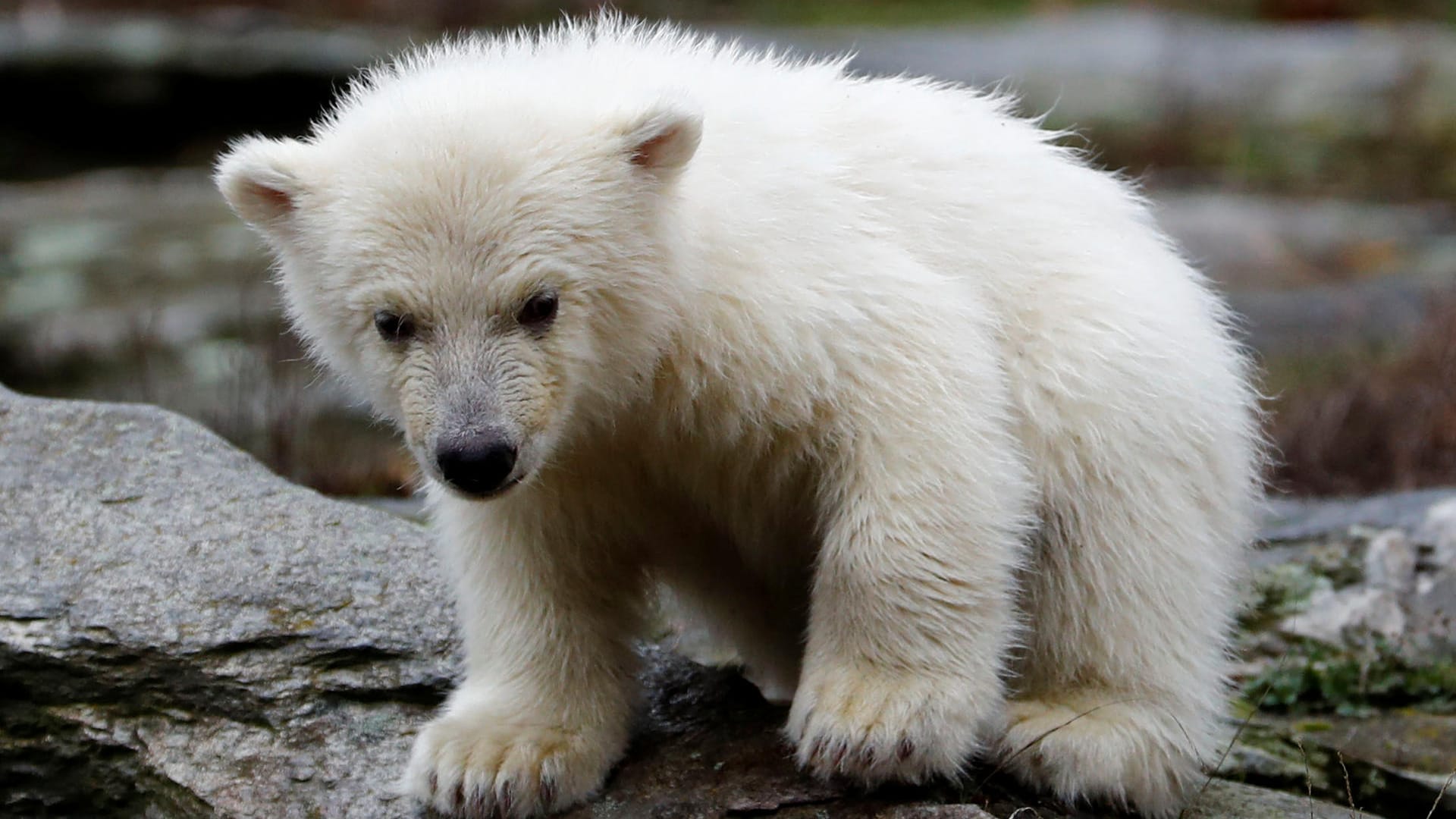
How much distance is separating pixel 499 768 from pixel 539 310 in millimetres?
1198

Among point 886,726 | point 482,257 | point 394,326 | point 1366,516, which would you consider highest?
point 482,257

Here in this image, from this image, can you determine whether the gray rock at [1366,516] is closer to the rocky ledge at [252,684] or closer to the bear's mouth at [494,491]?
the rocky ledge at [252,684]

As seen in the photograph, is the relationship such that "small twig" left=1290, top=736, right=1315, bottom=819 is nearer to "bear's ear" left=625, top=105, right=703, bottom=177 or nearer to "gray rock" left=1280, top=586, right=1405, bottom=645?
"gray rock" left=1280, top=586, right=1405, bottom=645

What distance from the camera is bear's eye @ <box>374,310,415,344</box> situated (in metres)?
3.46

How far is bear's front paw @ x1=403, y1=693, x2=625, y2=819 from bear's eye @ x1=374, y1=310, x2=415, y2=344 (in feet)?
3.56

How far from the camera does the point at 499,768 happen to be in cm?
388

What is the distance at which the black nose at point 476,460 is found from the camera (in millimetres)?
3350

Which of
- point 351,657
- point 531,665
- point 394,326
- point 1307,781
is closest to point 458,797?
point 531,665

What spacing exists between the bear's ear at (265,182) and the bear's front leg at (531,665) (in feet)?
2.95

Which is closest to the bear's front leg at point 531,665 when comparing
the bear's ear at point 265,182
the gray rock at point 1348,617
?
the bear's ear at point 265,182

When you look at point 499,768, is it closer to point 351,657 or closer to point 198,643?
point 351,657

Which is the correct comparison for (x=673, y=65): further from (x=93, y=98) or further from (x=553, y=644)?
(x=93, y=98)

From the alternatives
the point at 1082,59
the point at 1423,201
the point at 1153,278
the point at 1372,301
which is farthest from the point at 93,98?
the point at 1153,278

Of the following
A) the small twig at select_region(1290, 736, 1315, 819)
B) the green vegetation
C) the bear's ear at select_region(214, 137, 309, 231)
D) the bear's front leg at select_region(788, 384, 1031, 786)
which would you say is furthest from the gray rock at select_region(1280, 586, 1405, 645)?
the bear's ear at select_region(214, 137, 309, 231)
